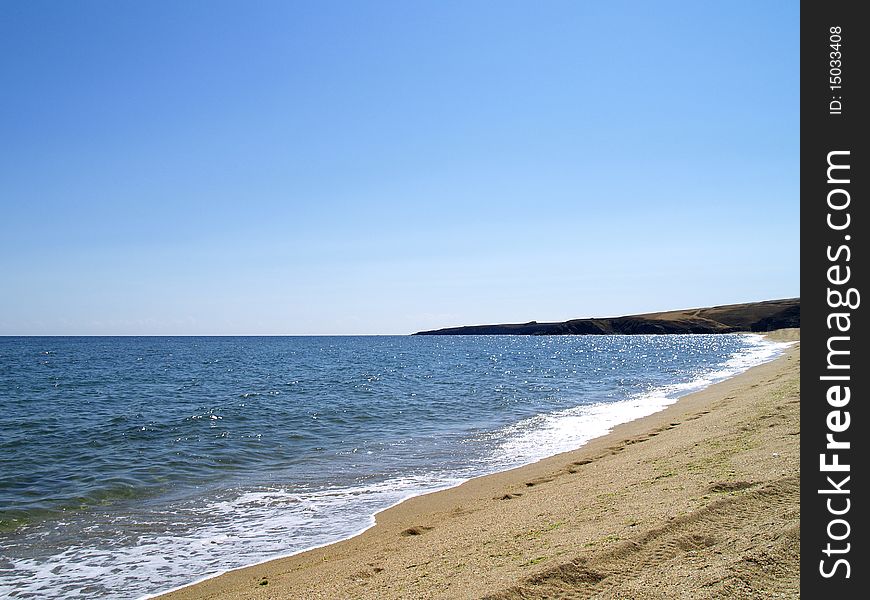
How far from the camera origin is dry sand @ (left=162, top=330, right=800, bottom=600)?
4810 millimetres

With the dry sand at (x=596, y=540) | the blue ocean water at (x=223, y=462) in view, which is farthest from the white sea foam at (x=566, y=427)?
the dry sand at (x=596, y=540)

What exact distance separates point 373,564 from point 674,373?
44.7 m

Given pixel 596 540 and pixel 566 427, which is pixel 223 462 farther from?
pixel 596 540

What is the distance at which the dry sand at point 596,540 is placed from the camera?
15.8ft
